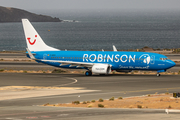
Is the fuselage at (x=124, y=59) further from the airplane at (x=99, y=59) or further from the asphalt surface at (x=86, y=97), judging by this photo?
the asphalt surface at (x=86, y=97)

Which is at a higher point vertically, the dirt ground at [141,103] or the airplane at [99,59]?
the airplane at [99,59]

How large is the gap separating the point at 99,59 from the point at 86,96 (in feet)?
69.2

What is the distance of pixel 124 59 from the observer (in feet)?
182

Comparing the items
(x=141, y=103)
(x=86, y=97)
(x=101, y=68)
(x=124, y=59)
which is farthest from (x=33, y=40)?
(x=141, y=103)

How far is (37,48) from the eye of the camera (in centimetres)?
6191

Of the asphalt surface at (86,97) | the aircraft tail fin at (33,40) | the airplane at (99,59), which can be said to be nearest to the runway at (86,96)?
the asphalt surface at (86,97)

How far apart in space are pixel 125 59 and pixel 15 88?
63.5ft

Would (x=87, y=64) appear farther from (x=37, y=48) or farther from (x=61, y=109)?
(x=61, y=109)

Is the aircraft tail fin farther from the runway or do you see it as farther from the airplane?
the runway

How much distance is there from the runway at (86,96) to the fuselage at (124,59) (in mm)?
3893

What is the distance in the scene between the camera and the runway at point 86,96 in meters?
24.2

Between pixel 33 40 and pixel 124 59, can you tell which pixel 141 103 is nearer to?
pixel 124 59

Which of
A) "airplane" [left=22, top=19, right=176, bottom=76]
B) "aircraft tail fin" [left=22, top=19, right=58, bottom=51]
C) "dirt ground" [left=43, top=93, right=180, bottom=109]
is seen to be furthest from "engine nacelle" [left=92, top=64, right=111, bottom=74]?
"dirt ground" [left=43, top=93, right=180, bottom=109]

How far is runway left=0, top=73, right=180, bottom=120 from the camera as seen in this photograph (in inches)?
955
